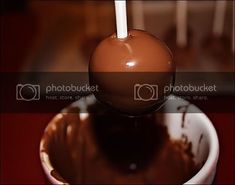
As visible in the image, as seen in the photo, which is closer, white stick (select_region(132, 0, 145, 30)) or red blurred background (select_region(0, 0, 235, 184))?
red blurred background (select_region(0, 0, 235, 184))

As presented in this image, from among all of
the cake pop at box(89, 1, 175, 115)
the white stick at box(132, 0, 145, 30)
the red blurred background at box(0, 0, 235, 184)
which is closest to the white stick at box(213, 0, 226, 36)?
the red blurred background at box(0, 0, 235, 184)

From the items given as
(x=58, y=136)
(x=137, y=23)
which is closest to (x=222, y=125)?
(x=58, y=136)

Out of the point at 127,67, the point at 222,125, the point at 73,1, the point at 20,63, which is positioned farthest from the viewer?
the point at 73,1

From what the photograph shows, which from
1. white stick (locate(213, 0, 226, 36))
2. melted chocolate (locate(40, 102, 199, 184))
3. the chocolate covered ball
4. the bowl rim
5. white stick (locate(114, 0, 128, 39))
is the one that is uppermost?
white stick (locate(114, 0, 128, 39))

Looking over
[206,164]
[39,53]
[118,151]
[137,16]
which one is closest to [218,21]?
[137,16]

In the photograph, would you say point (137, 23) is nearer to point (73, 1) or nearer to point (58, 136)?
point (73, 1)

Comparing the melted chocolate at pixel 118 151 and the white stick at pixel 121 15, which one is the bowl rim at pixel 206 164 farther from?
the white stick at pixel 121 15

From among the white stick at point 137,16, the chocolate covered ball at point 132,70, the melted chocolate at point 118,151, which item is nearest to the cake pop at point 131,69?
the chocolate covered ball at point 132,70

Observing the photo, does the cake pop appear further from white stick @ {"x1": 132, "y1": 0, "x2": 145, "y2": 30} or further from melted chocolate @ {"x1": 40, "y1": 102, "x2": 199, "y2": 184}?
white stick @ {"x1": 132, "y1": 0, "x2": 145, "y2": 30}
